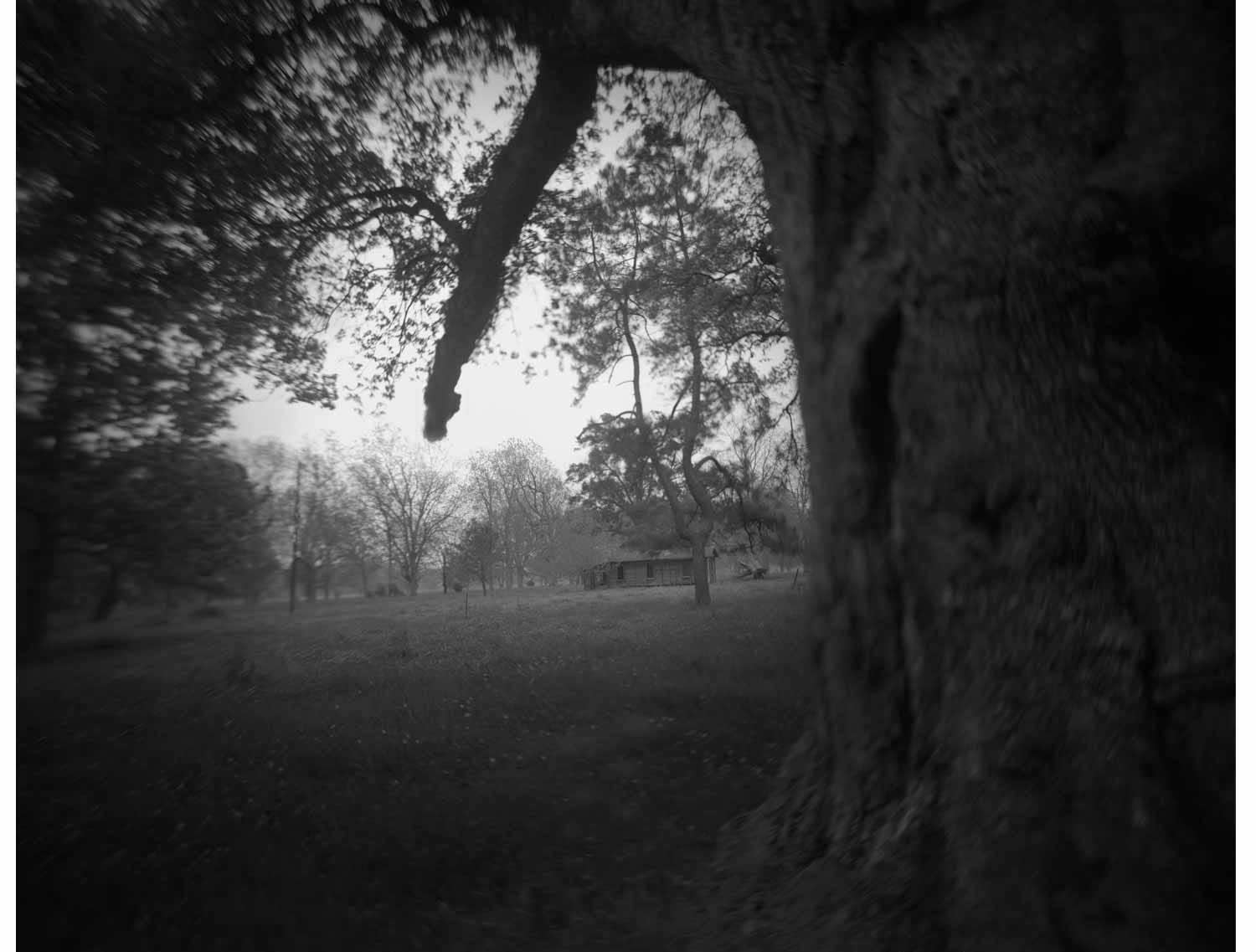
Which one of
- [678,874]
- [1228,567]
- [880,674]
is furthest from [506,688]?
[1228,567]

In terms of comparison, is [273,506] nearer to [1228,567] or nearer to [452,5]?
[452,5]

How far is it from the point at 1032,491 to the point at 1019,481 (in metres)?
0.05

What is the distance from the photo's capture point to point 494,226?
595 centimetres

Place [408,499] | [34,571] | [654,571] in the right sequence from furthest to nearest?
Answer: [654,571], [408,499], [34,571]

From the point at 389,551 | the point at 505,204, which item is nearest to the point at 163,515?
the point at 389,551

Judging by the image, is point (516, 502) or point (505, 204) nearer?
point (505, 204)

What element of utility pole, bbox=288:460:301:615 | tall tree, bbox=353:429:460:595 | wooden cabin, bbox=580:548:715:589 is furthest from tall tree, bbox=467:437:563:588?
wooden cabin, bbox=580:548:715:589

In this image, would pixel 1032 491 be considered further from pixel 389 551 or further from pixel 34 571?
pixel 389 551

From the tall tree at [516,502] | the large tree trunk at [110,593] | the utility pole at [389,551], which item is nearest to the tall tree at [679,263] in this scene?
the tall tree at [516,502]

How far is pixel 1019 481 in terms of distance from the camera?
2.16 metres

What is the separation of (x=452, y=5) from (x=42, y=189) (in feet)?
12.8

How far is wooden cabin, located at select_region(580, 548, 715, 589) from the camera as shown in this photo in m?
18.1

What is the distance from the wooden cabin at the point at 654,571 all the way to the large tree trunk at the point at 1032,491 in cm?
A: 1387

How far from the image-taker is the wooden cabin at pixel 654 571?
18.1m
